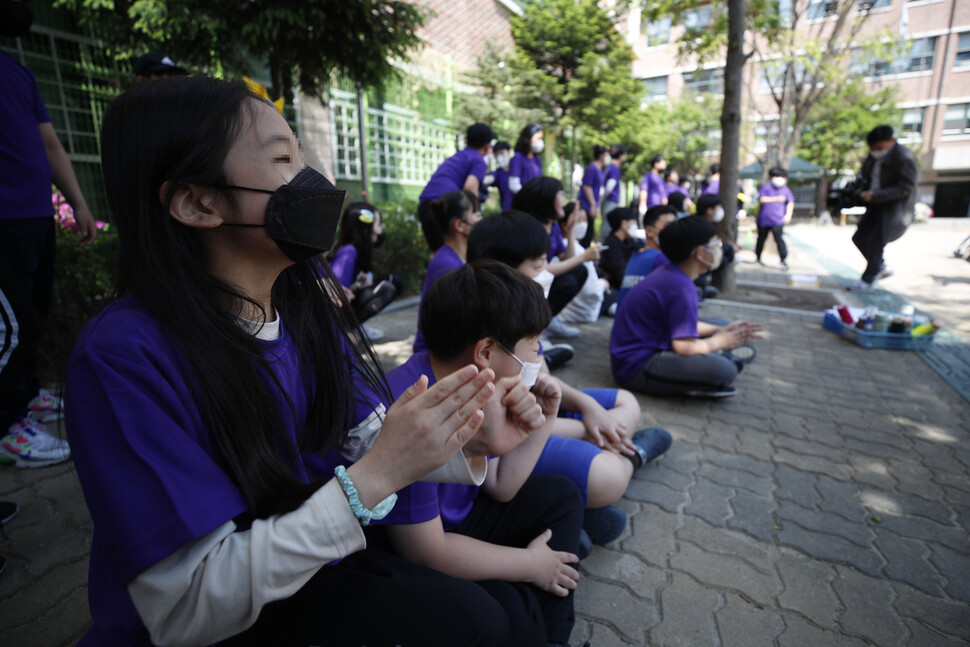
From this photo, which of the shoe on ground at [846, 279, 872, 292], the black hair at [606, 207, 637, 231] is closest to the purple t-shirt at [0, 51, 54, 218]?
the black hair at [606, 207, 637, 231]

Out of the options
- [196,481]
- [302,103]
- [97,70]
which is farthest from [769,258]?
[196,481]

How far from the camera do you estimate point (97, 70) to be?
649 centimetres

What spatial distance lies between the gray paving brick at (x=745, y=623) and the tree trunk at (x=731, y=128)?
571cm

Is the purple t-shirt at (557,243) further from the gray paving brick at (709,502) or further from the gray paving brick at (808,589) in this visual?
the gray paving brick at (808,589)

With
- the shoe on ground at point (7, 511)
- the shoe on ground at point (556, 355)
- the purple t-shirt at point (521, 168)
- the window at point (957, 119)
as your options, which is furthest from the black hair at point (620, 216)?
the window at point (957, 119)

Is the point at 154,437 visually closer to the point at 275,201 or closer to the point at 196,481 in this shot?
the point at 196,481

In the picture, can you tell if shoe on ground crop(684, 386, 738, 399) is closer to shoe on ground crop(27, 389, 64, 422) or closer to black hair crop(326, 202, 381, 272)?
black hair crop(326, 202, 381, 272)

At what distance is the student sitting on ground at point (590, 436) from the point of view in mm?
2064

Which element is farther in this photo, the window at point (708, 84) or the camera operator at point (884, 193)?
the window at point (708, 84)

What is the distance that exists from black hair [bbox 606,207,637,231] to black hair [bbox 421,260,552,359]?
4.54 meters

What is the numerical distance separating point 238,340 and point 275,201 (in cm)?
28

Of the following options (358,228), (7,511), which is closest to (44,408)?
(7,511)

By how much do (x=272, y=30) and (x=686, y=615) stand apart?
18.9ft

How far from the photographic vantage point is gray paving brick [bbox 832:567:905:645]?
1.68 meters
